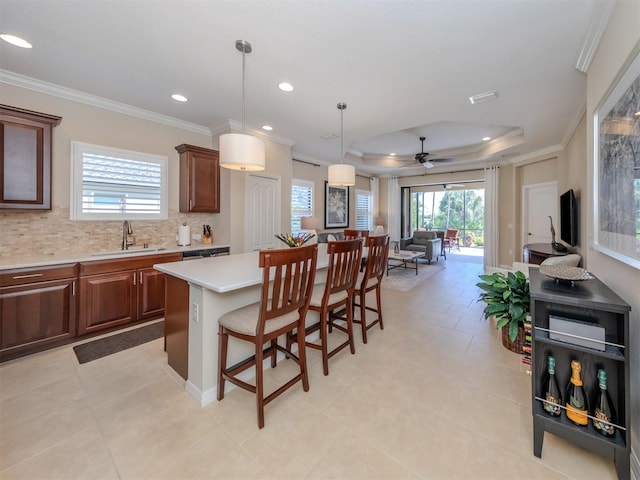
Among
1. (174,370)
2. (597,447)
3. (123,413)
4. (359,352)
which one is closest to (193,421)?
(123,413)

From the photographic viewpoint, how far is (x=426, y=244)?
749cm

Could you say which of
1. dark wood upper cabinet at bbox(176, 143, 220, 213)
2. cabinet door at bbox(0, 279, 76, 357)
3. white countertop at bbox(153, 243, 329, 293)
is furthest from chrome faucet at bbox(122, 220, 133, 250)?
white countertop at bbox(153, 243, 329, 293)

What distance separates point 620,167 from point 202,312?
2.74m

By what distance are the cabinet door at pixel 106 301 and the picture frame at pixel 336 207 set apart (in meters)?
4.60

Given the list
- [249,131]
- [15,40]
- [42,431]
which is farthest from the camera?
[249,131]

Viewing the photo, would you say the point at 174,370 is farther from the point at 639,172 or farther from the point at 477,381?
the point at 639,172

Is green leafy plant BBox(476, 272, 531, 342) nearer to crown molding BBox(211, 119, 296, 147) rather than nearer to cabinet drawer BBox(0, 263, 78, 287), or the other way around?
crown molding BBox(211, 119, 296, 147)

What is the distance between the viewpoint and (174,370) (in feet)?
7.43

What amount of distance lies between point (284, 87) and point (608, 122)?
9.12 feet

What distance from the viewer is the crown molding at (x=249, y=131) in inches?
155

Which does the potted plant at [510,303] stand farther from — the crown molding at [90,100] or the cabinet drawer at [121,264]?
the crown molding at [90,100]

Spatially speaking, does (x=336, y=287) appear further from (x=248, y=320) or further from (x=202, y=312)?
(x=202, y=312)

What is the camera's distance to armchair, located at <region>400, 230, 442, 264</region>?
7.40 metres

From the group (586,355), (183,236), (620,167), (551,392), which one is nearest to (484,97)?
(620,167)
